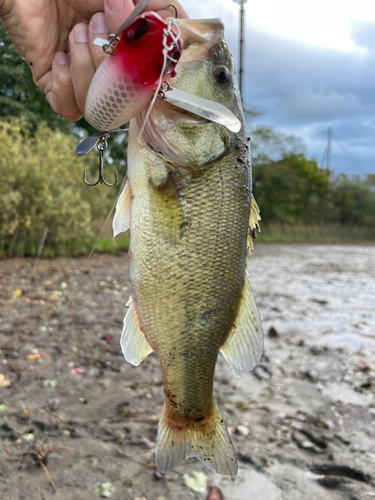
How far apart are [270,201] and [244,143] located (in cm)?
3446

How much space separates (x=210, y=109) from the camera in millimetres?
1209

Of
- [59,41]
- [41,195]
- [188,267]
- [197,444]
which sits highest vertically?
[59,41]

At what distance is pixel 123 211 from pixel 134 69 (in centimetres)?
65

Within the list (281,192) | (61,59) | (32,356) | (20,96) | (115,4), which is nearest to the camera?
(115,4)

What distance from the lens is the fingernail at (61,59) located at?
1802mm

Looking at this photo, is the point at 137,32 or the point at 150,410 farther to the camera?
the point at 150,410

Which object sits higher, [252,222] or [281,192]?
[281,192]

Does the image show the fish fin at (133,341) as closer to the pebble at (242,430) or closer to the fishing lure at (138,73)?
the fishing lure at (138,73)

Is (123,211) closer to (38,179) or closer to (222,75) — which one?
(222,75)

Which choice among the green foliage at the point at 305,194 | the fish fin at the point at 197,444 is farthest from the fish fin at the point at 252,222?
the green foliage at the point at 305,194

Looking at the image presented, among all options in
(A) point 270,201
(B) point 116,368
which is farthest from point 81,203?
(A) point 270,201

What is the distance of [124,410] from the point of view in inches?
137

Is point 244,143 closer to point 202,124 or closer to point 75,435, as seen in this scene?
point 202,124

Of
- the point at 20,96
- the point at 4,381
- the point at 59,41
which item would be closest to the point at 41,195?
the point at 4,381
